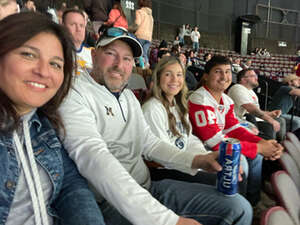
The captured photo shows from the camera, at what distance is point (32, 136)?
2.97 feet

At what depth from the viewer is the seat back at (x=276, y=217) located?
31.8 inches

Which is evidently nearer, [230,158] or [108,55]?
[230,158]

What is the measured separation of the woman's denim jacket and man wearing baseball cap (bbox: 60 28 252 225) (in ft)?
0.18

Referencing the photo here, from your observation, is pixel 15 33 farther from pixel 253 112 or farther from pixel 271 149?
pixel 253 112

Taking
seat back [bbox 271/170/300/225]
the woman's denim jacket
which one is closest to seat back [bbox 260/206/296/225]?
seat back [bbox 271/170/300/225]

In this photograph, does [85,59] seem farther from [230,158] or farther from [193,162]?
[230,158]

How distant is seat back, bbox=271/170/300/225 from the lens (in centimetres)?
98

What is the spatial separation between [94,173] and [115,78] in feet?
2.02

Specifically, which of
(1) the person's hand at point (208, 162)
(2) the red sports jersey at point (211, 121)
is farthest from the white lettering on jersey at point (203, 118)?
(1) the person's hand at point (208, 162)

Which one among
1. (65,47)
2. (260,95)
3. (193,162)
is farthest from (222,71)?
(260,95)

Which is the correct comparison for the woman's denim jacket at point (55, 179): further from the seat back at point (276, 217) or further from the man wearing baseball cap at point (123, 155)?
the seat back at point (276, 217)

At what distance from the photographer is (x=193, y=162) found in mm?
1345

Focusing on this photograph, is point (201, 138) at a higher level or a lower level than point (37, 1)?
lower

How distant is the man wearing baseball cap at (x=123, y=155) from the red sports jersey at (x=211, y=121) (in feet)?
2.14
